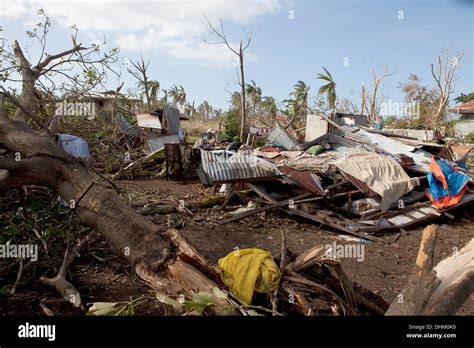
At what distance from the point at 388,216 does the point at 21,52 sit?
7744mm

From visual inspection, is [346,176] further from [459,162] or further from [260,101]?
[260,101]

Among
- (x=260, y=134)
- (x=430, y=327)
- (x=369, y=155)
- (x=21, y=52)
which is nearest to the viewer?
(x=430, y=327)

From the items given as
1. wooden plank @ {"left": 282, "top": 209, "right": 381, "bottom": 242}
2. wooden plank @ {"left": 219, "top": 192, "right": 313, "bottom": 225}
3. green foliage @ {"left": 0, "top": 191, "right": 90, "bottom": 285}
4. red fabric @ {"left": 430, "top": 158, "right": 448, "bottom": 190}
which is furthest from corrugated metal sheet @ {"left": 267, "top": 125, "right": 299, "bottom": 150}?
green foliage @ {"left": 0, "top": 191, "right": 90, "bottom": 285}

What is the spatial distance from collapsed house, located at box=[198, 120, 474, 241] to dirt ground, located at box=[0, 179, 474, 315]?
0.31m

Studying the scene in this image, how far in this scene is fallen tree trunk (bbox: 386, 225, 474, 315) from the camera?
7.65 ft

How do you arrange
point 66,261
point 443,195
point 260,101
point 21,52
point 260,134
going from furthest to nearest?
point 260,101, point 260,134, point 443,195, point 21,52, point 66,261

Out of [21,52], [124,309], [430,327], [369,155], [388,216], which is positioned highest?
[21,52]

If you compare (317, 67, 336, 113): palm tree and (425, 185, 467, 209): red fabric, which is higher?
(317, 67, 336, 113): palm tree

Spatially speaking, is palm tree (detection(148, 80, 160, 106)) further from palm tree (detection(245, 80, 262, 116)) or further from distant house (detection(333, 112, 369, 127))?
distant house (detection(333, 112, 369, 127))

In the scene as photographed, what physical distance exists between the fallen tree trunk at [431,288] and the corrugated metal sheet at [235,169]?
17.9 ft

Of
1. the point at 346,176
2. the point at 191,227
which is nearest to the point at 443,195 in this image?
the point at 346,176

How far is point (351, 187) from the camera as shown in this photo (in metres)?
8.42

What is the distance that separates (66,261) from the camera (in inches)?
165

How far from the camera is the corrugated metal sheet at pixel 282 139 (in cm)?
1102
